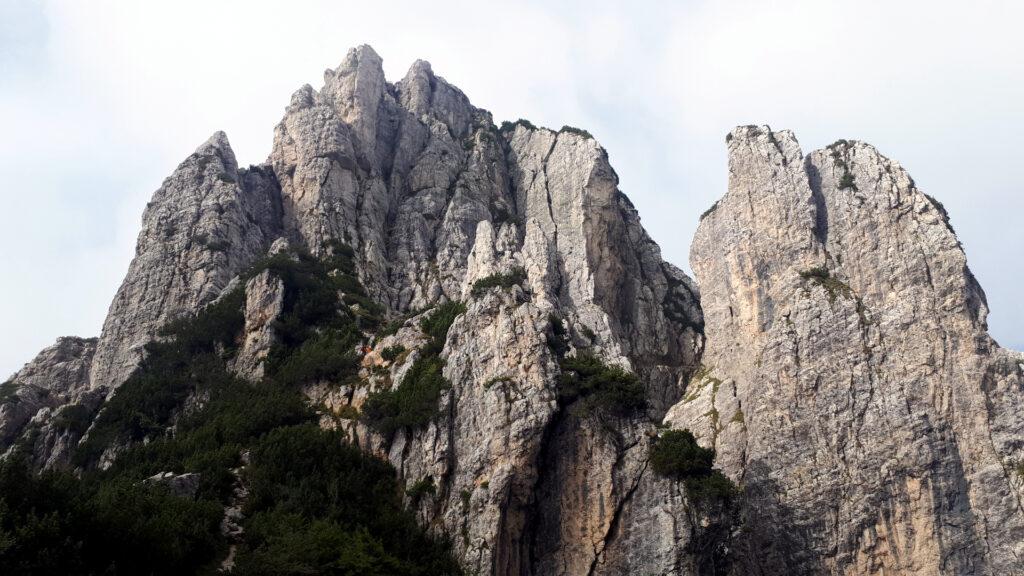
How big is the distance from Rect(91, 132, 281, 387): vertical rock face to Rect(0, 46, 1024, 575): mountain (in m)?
0.31

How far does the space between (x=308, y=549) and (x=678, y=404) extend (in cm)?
4287

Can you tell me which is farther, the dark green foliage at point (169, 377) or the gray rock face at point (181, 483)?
the dark green foliage at point (169, 377)

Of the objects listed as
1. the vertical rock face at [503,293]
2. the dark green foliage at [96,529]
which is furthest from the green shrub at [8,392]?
the dark green foliage at [96,529]

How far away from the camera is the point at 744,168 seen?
253 ft

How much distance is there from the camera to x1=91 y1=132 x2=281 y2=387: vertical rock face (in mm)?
60906

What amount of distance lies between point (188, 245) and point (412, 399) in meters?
30.5

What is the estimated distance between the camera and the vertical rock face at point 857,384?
5212 centimetres

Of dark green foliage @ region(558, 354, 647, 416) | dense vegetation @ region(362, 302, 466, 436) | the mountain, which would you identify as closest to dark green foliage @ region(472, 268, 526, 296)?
the mountain

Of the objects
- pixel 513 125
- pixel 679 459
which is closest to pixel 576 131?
pixel 513 125

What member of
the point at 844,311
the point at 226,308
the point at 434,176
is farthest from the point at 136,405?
the point at 844,311

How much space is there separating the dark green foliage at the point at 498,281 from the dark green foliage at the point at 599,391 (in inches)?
412

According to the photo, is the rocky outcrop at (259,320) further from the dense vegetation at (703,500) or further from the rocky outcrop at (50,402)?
the dense vegetation at (703,500)

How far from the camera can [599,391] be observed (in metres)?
47.7

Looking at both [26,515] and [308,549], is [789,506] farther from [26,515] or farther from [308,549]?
[26,515]
